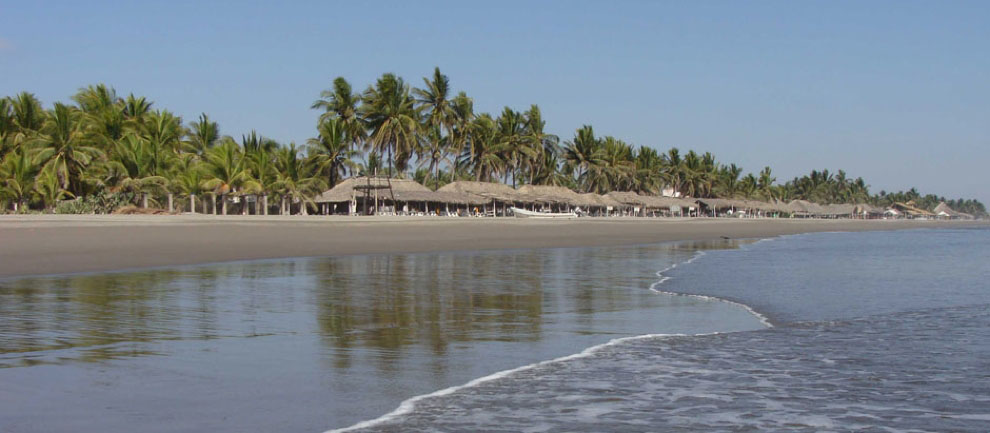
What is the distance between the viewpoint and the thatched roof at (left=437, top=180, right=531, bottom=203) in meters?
60.0

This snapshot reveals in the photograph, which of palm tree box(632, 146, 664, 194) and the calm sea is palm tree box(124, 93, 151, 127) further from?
palm tree box(632, 146, 664, 194)

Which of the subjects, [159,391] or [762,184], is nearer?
[159,391]

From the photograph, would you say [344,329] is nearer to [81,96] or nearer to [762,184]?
[81,96]

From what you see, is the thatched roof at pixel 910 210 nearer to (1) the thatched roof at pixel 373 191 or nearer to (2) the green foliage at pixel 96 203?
(1) the thatched roof at pixel 373 191

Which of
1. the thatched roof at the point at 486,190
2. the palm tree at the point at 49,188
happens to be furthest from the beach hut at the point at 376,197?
the palm tree at the point at 49,188

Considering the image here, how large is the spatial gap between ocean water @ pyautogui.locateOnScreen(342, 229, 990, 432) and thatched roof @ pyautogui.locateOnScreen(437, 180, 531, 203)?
49747 mm

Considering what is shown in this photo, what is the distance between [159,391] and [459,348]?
2583 millimetres

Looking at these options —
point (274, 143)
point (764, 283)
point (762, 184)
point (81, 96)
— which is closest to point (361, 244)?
point (764, 283)

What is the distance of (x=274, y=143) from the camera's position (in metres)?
56.5

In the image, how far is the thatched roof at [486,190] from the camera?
6000 centimetres

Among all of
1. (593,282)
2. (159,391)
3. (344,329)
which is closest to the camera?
(159,391)

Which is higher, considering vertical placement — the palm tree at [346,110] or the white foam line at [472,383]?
the palm tree at [346,110]

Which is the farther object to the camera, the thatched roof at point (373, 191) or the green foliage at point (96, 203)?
the thatched roof at point (373, 191)

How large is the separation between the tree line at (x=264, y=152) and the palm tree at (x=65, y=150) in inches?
2.2
